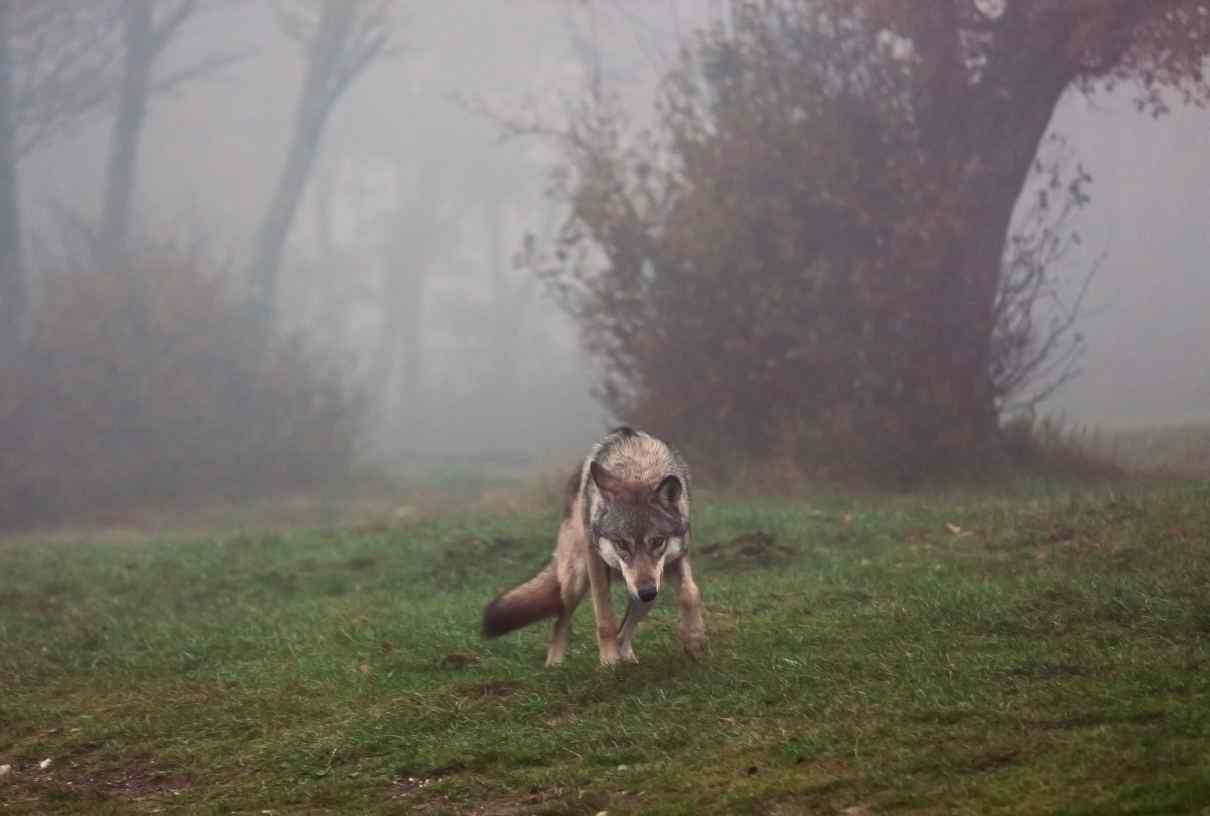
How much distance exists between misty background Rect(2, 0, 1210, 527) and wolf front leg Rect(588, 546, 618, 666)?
28.6 metres

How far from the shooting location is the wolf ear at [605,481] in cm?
777

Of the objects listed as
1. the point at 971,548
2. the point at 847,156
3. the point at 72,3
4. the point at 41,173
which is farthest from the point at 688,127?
the point at 41,173

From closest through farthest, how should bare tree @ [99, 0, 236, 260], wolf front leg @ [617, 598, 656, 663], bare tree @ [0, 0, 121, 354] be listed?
1. wolf front leg @ [617, 598, 656, 663]
2. bare tree @ [0, 0, 121, 354]
3. bare tree @ [99, 0, 236, 260]

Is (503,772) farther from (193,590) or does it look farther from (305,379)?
(305,379)

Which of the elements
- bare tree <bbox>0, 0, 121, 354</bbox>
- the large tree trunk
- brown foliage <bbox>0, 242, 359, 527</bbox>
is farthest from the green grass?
bare tree <bbox>0, 0, 121, 354</bbox>

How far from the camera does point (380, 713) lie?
7629 mm

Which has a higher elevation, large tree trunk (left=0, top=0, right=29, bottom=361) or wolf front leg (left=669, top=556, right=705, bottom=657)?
large tree trunk (left=0, top=0, right=29, bottom=361)

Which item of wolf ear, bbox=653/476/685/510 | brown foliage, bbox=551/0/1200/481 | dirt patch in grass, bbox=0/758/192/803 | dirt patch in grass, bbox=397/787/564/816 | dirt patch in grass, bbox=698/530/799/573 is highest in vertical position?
brown foliage, bbox=551/0/1200/481

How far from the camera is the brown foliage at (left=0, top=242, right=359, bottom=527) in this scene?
24188 millimetres

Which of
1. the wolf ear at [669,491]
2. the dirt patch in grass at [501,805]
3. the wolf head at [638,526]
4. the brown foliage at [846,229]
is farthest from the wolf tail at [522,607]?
the brown foliage at [846,229]

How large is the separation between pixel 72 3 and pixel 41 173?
23.7m

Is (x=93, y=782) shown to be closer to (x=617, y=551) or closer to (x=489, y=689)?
(x=489, y=689)

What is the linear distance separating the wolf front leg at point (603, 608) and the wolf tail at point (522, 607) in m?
0.36

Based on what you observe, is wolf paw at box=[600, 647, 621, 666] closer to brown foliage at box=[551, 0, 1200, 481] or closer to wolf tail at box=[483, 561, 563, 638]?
wolf tail at box=[483, 561, 563, 638]
